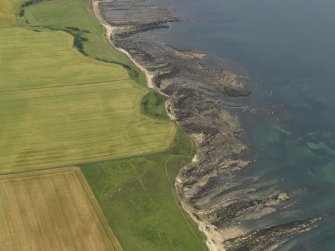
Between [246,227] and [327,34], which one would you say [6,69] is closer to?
[246,227]

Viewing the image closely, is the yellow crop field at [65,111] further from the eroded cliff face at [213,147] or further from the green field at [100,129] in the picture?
the eroded cliff face at [213,147]

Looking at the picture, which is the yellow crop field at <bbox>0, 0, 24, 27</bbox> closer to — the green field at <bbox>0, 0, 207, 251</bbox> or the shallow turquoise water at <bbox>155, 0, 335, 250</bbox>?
the green field at <bbox>0, 0, 207, 251</bbox>

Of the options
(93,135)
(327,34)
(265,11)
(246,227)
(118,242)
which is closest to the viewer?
(118,242)

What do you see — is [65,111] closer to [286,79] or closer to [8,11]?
[286,79]

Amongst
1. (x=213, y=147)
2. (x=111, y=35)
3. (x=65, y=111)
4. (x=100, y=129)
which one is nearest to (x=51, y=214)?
(x=100, y=129)

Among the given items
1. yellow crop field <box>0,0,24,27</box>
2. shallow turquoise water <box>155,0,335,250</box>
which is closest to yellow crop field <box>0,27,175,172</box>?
yellow crop field <box>0,0,24,27</box>

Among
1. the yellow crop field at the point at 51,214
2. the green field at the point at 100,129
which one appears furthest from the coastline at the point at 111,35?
the yellow crop field at the point at 51,214

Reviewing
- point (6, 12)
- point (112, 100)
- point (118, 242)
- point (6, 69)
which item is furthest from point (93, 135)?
point (6, 12)
